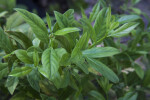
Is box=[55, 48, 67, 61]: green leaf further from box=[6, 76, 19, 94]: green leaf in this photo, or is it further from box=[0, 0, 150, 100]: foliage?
box=[6, 76, 19, 94]: green leaf

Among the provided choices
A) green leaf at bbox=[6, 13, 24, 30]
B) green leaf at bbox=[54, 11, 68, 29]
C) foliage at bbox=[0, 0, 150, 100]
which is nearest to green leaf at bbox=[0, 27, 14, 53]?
foliage at bbox=[0, 0, 150, 100]

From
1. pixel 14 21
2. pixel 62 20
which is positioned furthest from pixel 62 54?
pixel 14 21

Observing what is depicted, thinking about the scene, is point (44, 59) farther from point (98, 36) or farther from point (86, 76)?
point (86, 76)

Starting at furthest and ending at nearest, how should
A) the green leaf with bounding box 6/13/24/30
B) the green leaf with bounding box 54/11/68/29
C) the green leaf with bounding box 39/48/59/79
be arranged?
the green leaf with bounding box 6/13/24/30
the green leaf with bounding box 54/11/68/29
the green leaf with bounding box 39/48/59/79

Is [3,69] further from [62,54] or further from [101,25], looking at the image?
[101,25]

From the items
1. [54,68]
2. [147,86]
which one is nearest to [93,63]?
[54,68]

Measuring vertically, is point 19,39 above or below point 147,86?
above
